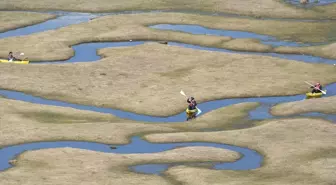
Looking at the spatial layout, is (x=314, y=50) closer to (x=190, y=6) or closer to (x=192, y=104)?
(x=192, y=104)

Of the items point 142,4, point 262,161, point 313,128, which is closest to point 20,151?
point 262,161

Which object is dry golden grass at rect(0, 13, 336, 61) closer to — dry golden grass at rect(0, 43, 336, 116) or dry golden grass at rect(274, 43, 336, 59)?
dry golden grass at rect(274, 43, 336, 59)

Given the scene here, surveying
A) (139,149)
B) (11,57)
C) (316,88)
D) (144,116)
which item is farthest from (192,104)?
(11,57)

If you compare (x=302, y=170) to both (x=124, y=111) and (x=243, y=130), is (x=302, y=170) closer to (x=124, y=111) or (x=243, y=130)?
(x=243, y=130)

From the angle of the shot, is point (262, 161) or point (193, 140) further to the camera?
point (193, 140)

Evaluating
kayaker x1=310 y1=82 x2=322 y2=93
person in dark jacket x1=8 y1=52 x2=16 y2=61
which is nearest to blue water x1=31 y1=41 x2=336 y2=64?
person in dark jacket x1=8 y1=52 x2=16 y2=61

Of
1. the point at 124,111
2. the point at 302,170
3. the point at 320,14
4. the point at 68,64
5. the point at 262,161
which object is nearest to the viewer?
the point at 302,170
